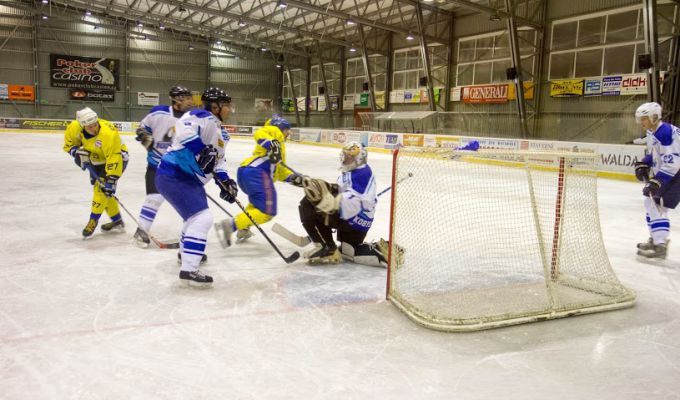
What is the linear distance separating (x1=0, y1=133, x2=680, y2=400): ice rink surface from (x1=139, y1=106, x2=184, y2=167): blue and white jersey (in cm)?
86

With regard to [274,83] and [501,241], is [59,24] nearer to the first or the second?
[274,83]

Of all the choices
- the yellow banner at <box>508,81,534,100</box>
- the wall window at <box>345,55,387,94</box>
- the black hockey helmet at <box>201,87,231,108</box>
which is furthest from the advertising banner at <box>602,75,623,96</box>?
the black hockey helmet at <box>201,87,231,108</box>

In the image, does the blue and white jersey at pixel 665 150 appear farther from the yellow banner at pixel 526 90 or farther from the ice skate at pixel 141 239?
the yellow banner at pixel 526 90

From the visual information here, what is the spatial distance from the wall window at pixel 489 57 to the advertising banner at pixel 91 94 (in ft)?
65.6

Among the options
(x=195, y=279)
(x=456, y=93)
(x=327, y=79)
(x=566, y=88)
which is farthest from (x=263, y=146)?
(x=327, y=79)

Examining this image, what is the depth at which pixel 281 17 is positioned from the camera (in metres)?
26.1

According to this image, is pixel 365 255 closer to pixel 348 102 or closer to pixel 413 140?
pixel 413 140

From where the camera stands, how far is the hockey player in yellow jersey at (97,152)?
465cm

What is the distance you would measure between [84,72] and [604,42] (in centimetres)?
2624

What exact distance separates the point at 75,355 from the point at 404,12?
926 inches

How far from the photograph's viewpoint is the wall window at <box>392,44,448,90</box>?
23000 millimetres

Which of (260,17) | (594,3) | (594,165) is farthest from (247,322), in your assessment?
(260,17)

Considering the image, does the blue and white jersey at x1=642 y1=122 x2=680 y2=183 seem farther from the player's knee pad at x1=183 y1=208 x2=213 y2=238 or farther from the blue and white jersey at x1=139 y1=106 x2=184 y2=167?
the blue and white jersey at x1=139 y1=106 x2=184 y2=167

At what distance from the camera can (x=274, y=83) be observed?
113ft
